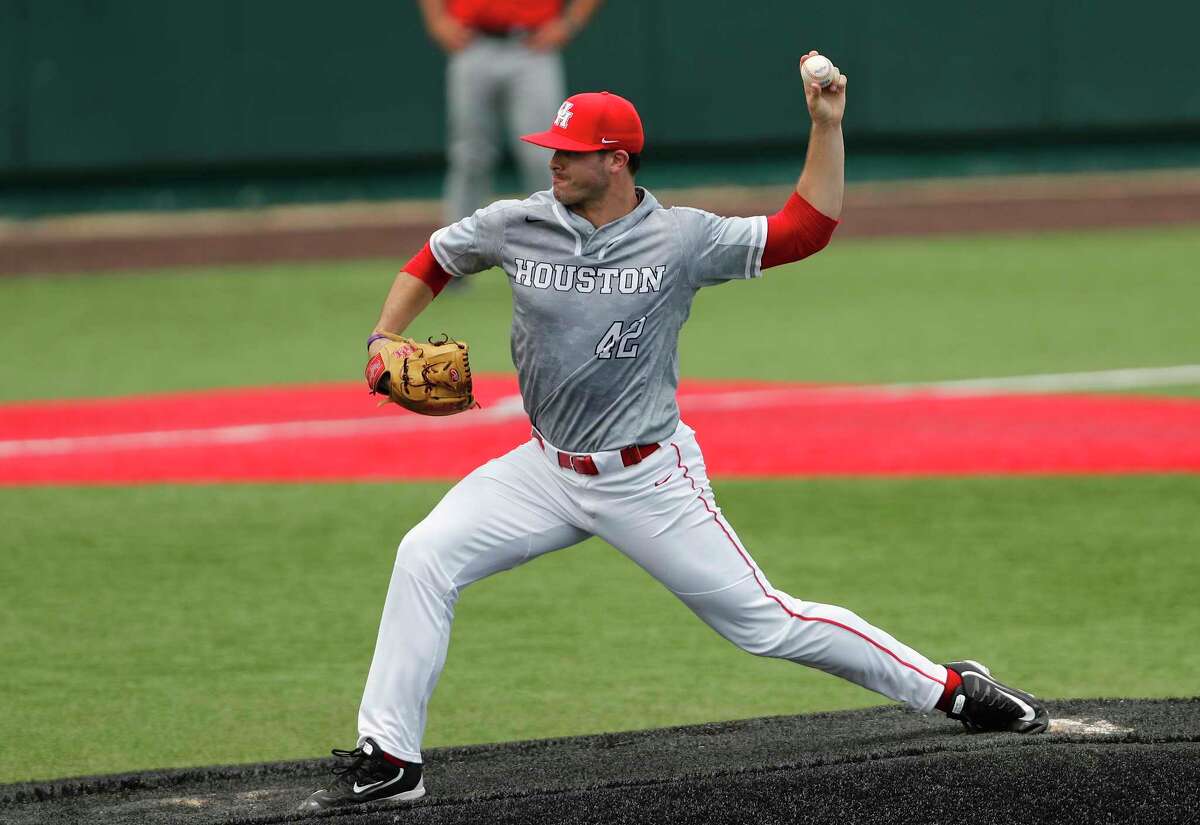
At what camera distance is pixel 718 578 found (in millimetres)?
4785

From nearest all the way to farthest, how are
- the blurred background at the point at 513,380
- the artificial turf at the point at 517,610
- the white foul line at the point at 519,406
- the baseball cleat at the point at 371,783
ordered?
the baseball cleat at the point at 371,783
the artificial turf at the point at 517,610
the blurred background at the point at 513,380
the white foul line at the point at 519,406

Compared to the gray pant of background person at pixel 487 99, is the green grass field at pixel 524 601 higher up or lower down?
lower down

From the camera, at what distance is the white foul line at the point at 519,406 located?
955 cm

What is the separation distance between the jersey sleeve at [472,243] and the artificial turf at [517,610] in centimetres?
131

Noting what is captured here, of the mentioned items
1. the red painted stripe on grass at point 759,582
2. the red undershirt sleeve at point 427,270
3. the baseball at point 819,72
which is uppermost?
the baseball at point 819,72

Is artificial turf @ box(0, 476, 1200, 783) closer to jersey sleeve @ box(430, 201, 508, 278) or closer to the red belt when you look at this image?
the red belt

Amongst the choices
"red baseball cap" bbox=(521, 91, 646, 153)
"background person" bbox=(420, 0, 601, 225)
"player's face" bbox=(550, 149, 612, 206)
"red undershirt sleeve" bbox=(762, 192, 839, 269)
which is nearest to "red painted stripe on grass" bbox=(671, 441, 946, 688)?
"red undershirt sleeve" bbox=(762, 192, 839, 269)

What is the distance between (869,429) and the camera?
Result: 956 cm

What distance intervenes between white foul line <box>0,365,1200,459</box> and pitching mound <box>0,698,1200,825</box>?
15.2 feet

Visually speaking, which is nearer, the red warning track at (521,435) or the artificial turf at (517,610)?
the artificial turf at (517,610)

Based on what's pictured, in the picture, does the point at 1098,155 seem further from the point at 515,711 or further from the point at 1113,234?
the point at 515,711

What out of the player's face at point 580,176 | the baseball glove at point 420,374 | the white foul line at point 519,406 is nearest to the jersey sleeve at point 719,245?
the player's face at point 580,176

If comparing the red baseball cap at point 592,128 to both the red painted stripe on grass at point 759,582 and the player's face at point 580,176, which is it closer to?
the player's face at point 580,176

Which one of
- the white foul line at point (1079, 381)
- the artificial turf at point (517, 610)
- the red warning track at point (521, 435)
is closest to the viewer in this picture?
the artificial turf at point (517, 610)
